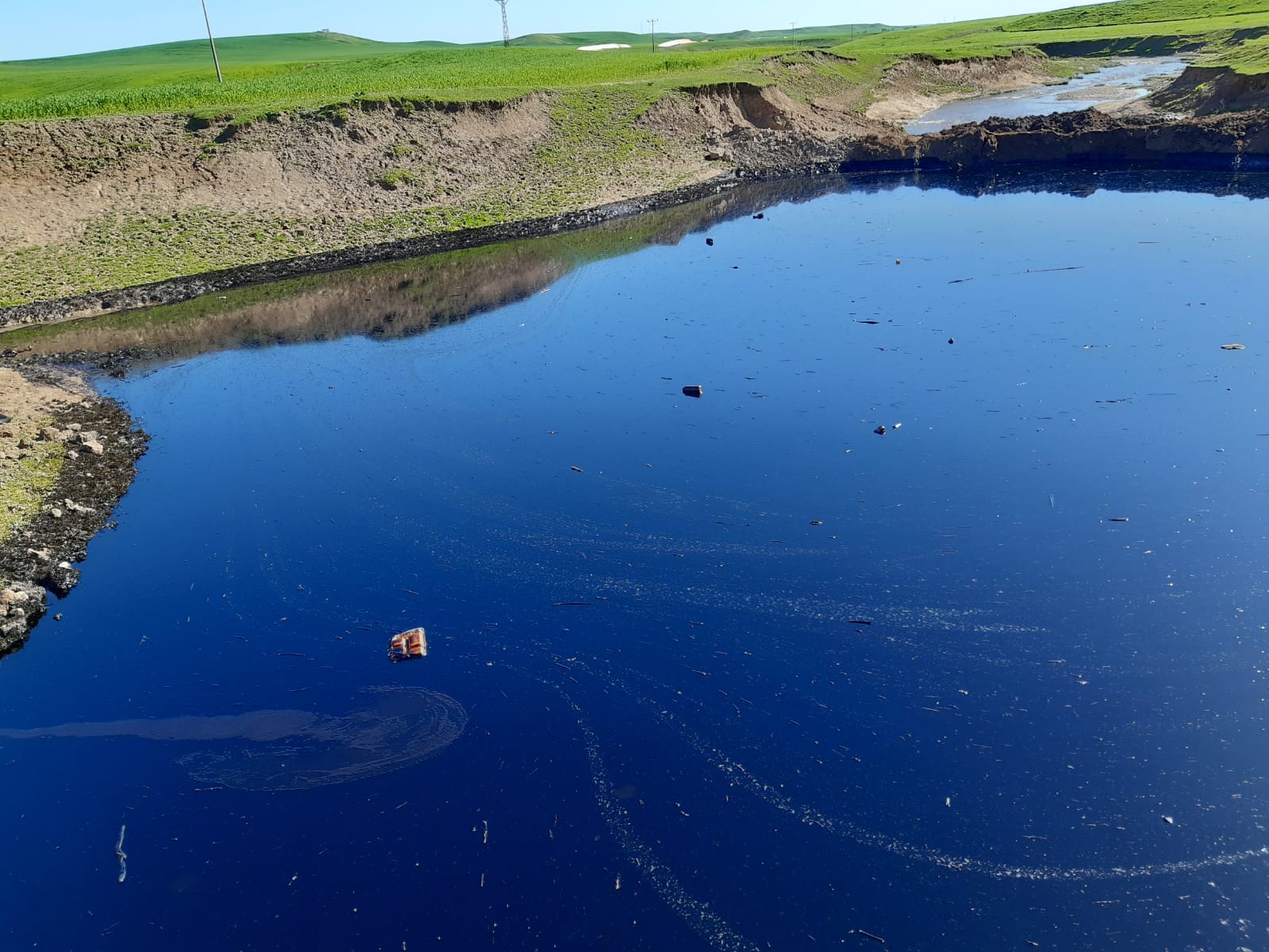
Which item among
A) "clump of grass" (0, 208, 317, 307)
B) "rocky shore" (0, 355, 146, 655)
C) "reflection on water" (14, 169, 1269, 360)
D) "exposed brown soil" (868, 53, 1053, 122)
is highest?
"exposed brown soil" (868, 53, 1053, 122)

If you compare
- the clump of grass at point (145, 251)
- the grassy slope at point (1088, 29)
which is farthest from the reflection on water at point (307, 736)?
the grassy slope at point (1088, 29)

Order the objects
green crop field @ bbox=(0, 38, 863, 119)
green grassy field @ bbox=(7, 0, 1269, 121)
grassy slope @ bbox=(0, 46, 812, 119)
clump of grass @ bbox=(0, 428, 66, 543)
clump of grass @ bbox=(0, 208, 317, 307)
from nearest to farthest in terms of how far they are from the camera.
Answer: clump of grass @ bbox=(0, 428, 66, 543)
clump of grass @ bbox=(0, 208, 317, 307)
grassy slope @ bbox=(0, 46, 812, 119)
green crop field @ bbox=(0, 38, 863, 119)
green grassy field @ bbox=(7, 0, 1269, 121)

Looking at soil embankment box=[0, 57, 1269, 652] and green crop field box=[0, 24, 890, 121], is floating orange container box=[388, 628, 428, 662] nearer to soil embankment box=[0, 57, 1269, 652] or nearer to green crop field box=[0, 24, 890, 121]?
soil embankment box=[0, 57, 1269, 652]

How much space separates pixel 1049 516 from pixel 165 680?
13.3m

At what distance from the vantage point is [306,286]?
3083 centimetres

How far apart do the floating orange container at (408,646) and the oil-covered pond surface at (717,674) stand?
0.16m

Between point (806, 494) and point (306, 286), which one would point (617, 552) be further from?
point (306, 286)

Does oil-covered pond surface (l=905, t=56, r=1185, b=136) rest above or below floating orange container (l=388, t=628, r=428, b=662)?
above

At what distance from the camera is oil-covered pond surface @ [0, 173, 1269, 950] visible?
346 inches

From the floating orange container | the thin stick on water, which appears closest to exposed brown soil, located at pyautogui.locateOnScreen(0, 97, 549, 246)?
the floating orange container

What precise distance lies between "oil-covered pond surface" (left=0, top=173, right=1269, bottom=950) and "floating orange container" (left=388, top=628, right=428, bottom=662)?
0.16 m

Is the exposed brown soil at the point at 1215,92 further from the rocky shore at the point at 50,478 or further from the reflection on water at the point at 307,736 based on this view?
the rocky shore at the point at 50,478

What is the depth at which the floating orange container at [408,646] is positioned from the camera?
12367mm

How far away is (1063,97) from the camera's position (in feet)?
200
